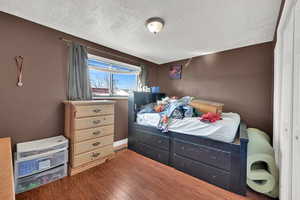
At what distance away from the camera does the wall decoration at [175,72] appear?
3.47 metres

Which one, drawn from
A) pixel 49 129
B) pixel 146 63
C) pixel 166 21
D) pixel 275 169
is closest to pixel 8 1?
pixel 49 129

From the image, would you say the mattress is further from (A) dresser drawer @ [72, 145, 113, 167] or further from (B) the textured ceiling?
(B) the textured ceiling

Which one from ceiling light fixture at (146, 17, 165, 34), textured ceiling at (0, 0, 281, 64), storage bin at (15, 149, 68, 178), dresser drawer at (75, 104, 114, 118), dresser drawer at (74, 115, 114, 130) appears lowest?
storage bin at (15, 149, 68, 178)

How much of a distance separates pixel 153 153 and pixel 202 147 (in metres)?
0.93

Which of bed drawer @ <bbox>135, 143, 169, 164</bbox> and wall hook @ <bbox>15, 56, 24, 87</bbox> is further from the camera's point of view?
bed drawer @ <bbox>135, 143, 169, 164</bbox>

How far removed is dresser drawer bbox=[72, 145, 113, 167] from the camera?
1.87 metres

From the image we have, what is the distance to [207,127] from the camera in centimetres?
175

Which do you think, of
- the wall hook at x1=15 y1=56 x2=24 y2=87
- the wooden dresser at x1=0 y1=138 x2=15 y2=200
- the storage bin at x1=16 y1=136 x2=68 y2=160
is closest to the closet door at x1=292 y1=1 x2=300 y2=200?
the wooden dresser at x1=0 y1=138 x2=15 y2=200

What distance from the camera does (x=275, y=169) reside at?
1.47m

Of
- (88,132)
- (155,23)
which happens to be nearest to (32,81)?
(88,132)

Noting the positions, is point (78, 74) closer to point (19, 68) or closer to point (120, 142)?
point (19, 68)

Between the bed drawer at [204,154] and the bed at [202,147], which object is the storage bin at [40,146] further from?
the bed drawer at [204,154]

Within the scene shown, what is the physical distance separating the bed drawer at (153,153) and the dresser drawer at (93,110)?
94 cm

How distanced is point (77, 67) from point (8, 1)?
1013mm
